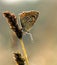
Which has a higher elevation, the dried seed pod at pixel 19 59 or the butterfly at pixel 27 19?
the butterfly at pixel 27 19

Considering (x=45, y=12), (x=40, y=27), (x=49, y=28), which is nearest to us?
(x=49, y=28)

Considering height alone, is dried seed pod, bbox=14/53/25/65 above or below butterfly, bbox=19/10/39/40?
below

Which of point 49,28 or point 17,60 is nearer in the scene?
point 17,60

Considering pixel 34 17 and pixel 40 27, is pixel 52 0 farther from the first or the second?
pixel 34 17

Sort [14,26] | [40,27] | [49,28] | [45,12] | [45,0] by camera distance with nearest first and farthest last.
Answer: [14,26], [49,28], [40,27], [45,12], [45,0]

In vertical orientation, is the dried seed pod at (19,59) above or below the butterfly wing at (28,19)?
below

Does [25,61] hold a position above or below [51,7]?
above

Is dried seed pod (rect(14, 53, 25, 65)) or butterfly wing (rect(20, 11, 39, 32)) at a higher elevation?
butterfly wing (rect(20, 11, 39, 32))

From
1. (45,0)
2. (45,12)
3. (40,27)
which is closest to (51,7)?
(45,12)
